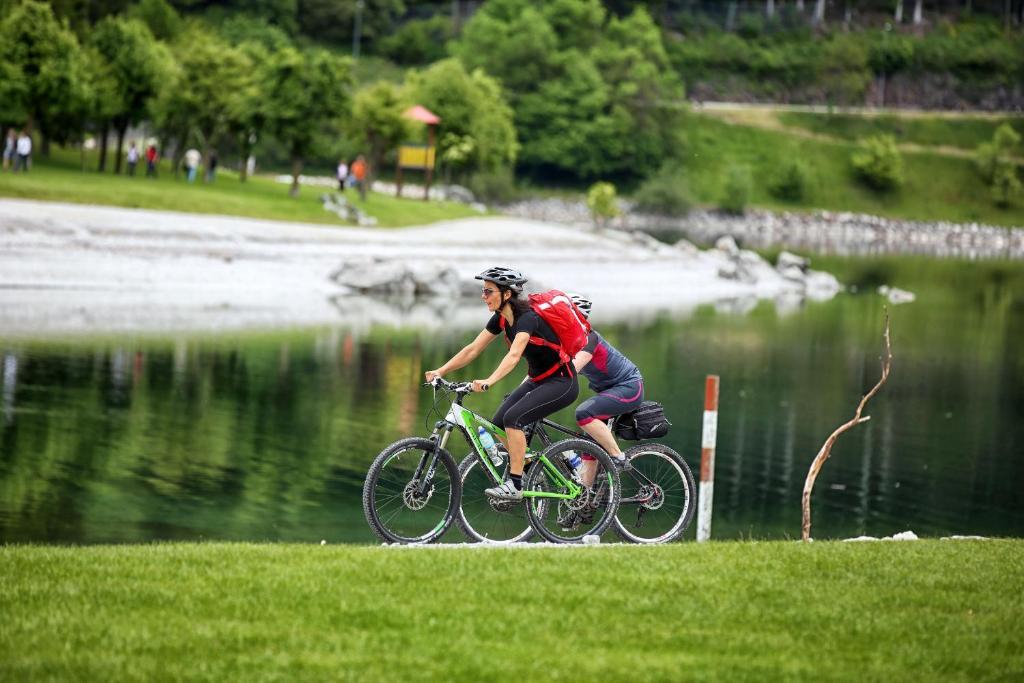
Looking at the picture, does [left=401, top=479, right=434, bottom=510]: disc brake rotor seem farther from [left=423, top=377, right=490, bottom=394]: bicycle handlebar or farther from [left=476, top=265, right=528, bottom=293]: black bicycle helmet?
[left=476, top=265, right=528, bottom=293]: black bicycle helmet

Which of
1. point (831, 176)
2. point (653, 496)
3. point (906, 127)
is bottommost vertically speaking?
point (653, 496)

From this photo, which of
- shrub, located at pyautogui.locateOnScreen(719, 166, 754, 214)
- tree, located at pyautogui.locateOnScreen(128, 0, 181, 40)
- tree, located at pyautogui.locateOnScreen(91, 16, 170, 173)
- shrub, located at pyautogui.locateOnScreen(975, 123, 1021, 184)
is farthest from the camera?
shrub, located at pyautogui.locateOnScreen(975, 123, 1021, 184)

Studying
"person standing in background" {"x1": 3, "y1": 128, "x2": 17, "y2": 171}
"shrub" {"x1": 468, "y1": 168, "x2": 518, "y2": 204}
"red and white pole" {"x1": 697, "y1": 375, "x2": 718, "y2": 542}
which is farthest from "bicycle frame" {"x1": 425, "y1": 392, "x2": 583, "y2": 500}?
"shrub" {"x1": 468, "y1": 168, "x2": 518, "y2": 204}

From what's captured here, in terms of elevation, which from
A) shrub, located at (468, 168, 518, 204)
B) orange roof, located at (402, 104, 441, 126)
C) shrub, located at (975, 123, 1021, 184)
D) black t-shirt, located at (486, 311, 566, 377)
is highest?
shrub, located at (975, 123, 1021, 184)

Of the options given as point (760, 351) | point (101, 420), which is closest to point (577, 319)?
point (101, 420)

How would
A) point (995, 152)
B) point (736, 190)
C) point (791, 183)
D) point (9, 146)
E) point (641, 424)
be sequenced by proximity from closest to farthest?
point (641, 424), point (9, 146), point (736, 190), point (791, 183), point (995, 152)

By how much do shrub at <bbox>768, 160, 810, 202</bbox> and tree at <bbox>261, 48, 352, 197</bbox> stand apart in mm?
75413

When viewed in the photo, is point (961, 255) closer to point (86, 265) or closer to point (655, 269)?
point (655, 269)

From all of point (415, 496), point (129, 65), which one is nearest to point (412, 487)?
point (415, 496)

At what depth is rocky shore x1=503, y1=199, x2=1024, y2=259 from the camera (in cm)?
10925

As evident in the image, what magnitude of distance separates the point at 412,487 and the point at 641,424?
2.30 meters

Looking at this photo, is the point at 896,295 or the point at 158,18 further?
the point at 158,18

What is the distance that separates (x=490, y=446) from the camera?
41.9ft

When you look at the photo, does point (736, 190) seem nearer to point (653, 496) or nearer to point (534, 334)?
point (653, 496)
